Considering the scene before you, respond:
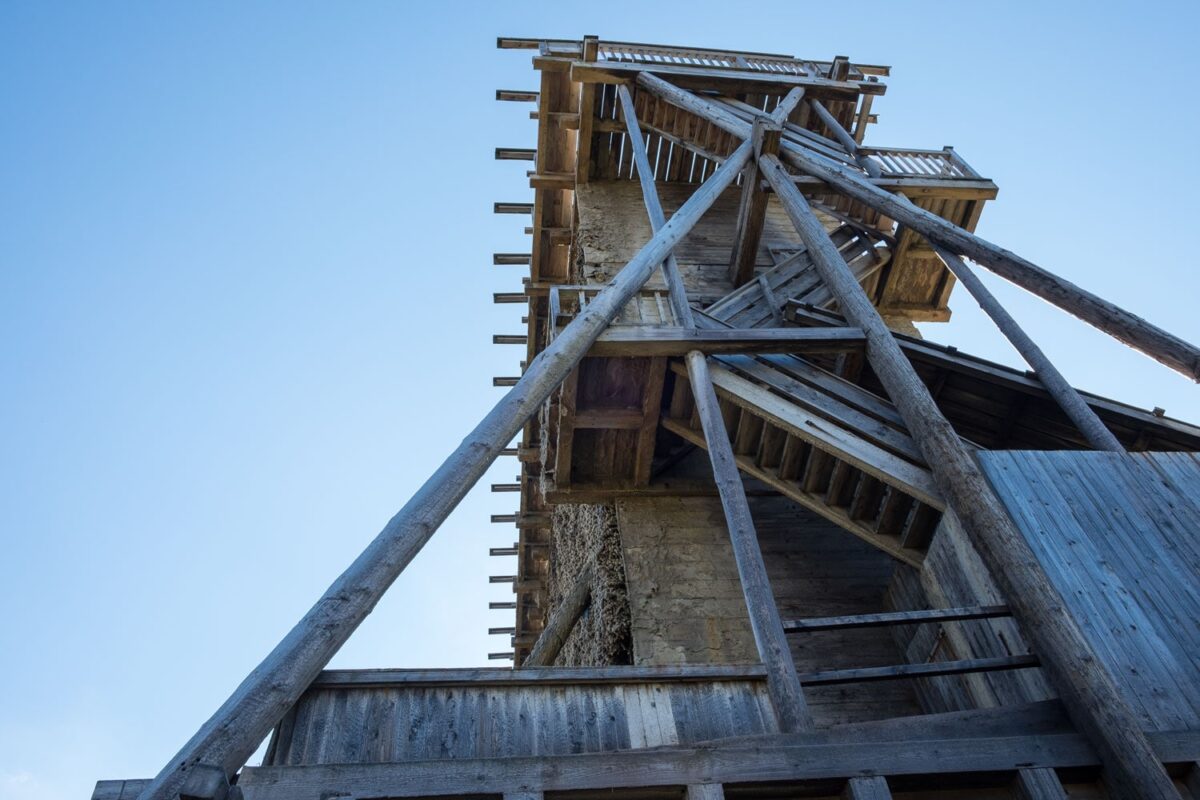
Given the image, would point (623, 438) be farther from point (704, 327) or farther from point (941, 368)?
point (941, 368)

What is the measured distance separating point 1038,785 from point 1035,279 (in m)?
5.02

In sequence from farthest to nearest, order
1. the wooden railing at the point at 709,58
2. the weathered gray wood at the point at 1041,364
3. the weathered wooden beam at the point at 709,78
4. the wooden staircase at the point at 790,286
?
1. the wooden railing at the point at 709,58
2. the weathered wooden beam at the point at 709,78
3. the wooden staircase at the point at 790,286
4. the weathered gray wood at the point at 1041,364

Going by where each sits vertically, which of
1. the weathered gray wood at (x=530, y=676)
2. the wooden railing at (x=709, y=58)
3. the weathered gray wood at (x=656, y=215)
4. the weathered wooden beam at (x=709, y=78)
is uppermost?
the wooden railing at (x=709, y=58)

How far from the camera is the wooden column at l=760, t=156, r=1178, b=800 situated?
484 centimetres

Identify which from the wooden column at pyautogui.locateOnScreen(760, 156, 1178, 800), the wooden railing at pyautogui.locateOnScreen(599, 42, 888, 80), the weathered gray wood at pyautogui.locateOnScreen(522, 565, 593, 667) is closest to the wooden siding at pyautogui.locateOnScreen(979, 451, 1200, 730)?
the wooden column at pyautogui.locateOnScreen(760, 156, 1178, 800)

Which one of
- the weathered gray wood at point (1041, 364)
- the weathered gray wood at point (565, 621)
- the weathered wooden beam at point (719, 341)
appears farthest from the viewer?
the weathered gray wood at point (565, 621)

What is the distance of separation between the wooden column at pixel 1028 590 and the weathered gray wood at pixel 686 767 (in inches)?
8.0

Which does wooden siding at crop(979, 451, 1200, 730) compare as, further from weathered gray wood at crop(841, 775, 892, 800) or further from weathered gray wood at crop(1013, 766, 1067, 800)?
weathered gray wood at crop(841, 775, 892, 800)

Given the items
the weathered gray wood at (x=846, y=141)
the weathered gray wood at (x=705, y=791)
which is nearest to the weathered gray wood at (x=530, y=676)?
the weathered gray wood at (x=705, y=791)

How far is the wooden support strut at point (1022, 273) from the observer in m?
7.43

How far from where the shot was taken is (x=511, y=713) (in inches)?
204

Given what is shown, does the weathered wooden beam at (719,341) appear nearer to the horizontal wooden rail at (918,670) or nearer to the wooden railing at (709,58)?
the horizontal wooden rail at (918,670)

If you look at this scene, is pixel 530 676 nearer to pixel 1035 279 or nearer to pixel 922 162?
pixel 1035 279

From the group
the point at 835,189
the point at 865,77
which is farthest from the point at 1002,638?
the point at 865,77
